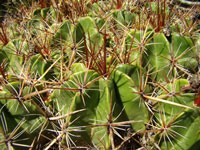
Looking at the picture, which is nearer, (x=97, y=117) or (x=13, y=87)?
(x=13, y=87)

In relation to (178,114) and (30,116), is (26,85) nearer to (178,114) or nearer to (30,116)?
(30,116)

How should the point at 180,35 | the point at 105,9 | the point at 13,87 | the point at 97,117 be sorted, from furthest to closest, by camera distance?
1. the point at 105,9
2. the point at 180,35
3. the point at 97,117
4. the point at 13,87

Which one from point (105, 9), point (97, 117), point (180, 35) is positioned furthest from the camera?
point (105, 9)

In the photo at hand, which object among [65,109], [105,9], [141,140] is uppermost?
[105,9]

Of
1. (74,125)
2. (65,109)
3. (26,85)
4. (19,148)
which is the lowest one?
(19,148)

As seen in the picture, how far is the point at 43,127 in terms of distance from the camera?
1.68 meters

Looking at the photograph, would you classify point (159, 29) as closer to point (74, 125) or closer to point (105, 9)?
point (105, 9)

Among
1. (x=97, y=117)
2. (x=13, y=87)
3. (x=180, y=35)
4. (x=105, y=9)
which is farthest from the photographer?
(x=105, y=9)

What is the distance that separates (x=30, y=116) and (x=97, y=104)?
558 millimetres

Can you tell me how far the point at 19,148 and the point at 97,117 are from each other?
67cm

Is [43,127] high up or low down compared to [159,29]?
down

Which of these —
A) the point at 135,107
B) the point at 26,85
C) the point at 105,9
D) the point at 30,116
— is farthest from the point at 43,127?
the point at 105,9

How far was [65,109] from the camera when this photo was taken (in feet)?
5.83

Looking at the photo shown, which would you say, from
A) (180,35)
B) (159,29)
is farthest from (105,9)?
(180,35)
